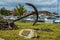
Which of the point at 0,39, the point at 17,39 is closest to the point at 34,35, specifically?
the point at 17,39

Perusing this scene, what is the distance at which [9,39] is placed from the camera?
10.5 meters

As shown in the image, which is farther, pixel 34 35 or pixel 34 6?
pixel 34 6

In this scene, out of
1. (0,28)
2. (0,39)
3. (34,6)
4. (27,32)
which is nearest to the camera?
(0,39)

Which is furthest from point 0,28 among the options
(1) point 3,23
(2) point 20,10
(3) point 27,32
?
(2) point 20,10

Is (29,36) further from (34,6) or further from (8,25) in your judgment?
(34,6)

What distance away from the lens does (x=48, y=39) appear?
1094cm

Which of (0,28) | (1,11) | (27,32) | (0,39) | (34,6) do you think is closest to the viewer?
(0,39)

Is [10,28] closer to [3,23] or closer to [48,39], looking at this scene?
[3,23]

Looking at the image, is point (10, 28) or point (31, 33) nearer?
point (31, 33)

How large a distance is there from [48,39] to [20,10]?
24226 mm

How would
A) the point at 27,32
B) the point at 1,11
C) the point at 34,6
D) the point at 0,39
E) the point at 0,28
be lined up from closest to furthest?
the point at 0,39 < the point at 27,32 < the point at 0,28 < the point at 34,6 < the point at 1,11

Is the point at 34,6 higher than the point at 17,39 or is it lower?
higher

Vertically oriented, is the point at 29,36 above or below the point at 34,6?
below

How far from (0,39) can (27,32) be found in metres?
1.49
